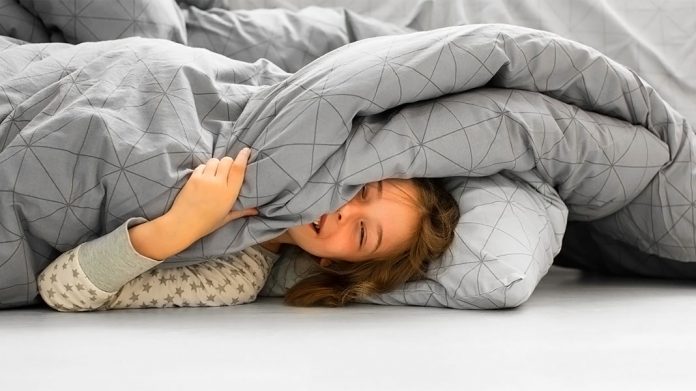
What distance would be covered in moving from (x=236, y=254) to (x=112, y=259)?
0.25 m

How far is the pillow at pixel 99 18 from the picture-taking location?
5.88 ft

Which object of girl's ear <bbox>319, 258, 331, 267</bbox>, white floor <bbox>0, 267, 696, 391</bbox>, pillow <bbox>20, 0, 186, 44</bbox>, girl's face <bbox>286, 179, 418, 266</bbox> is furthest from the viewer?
pillow <bbox>20, 0, 186, 44</bbox>

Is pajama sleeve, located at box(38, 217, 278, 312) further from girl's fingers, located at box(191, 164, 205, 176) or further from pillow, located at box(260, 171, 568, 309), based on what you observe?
pillow, located at box(260, 171, 568, 309)

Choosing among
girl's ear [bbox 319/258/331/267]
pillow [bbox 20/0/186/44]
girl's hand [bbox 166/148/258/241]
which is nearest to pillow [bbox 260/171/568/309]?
girl's ear [bbox 319/258/331/267]

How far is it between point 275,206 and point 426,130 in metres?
0.24

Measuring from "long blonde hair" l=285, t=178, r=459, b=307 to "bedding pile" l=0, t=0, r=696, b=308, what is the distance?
3 centimetres

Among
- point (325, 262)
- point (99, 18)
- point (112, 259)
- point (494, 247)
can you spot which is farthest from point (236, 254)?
point (99, 18)

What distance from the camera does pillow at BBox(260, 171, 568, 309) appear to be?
1.32m

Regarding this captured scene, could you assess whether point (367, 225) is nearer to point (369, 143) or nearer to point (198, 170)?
point (369, 143)

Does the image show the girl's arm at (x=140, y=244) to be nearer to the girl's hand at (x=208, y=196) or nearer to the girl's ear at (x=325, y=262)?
the girl's hand at (x=208, y=196)

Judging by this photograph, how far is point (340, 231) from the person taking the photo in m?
1.39

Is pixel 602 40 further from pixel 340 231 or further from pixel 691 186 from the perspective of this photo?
pixel 340 231

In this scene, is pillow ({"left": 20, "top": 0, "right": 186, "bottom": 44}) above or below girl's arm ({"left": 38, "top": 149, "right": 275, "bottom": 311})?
above

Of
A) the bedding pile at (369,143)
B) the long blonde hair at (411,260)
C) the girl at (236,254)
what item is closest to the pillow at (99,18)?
the bedding pile at (369,143)
